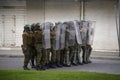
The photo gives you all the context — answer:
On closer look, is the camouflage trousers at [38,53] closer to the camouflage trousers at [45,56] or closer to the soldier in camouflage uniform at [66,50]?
the camouflage trousers at [45,56]

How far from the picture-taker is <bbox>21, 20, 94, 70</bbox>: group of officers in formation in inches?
709

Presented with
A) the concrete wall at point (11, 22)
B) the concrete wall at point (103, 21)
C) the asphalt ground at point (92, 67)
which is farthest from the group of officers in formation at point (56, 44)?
the concrete wall at point (11, 22)

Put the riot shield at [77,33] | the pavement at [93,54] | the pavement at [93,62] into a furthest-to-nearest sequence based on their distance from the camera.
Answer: the pavement at [93,54], the riot shield at [77,33], the pavement at [93,62]

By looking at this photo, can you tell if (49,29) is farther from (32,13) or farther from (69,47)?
(32,13)

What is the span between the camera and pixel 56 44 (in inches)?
754

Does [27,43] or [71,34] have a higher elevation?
[71,34]

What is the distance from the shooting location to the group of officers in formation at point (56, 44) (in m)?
18.0

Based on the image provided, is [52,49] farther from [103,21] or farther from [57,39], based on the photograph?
[103,21]

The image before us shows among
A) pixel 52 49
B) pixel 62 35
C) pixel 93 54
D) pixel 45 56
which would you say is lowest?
pixel 93 54

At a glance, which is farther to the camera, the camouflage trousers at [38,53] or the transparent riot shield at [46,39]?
the transparent riot shield at [46,39]

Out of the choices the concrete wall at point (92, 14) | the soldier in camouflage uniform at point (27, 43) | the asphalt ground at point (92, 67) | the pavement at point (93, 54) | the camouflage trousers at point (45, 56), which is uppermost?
the concrete wall at point (92, 14)

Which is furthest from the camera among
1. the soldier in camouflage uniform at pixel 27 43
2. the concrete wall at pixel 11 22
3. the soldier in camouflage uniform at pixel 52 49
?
the concrete wall at pixel 11 22

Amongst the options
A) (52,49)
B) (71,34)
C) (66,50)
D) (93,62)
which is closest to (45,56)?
(52,49)

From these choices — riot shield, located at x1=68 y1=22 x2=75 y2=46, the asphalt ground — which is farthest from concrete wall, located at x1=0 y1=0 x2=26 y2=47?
riot shield, located at x1=68 y1=22 x2=75 y2=46
